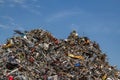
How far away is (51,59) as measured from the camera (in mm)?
19141

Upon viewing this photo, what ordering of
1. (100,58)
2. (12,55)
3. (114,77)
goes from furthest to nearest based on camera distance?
(100,58) < (114,77) < (12,55)

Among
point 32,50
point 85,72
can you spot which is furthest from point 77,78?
point 32,50

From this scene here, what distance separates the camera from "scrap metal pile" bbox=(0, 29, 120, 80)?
1770 cm

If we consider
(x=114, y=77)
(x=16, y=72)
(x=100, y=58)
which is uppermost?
(x=100, y=58)

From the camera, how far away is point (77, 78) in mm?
18250

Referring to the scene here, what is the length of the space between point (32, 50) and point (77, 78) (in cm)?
286

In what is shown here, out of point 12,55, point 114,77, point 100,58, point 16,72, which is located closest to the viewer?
point 16,72

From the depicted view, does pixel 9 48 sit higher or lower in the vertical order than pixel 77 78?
higher

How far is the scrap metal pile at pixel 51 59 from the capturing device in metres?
17.7

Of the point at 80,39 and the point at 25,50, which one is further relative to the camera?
the point at 80,39

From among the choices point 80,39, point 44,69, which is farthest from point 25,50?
point 80,39

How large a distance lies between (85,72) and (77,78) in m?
0.88

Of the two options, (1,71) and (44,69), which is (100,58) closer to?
(44,69)

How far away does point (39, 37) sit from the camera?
21344 mm
